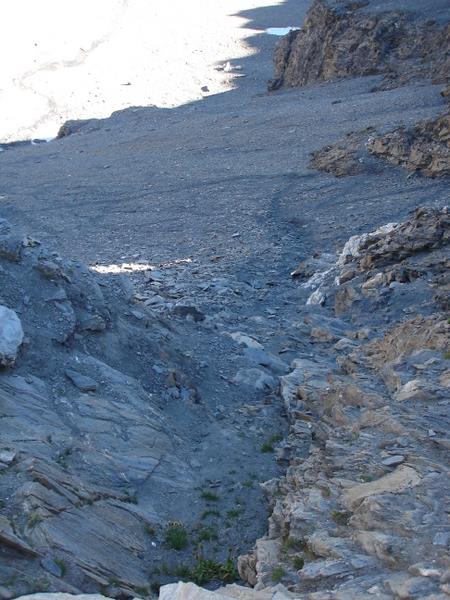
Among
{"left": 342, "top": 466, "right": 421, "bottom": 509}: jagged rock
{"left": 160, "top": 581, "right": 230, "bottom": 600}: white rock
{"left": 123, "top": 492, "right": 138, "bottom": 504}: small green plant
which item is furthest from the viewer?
{"left": 123, "top": 492, "right": 138, "bottom": 504}: small green plant

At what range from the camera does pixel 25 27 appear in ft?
195

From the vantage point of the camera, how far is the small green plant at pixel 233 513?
27.2ft

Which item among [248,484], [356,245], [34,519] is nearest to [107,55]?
[356,245]

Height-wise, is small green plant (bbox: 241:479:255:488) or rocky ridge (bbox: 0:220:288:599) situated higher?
rocky ridge (bbox: 0:220:288:599)

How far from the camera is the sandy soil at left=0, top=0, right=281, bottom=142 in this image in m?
45.7

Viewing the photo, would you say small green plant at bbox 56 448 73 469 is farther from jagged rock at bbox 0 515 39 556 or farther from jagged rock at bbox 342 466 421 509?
jagged rock at bbox 342 466 421 509

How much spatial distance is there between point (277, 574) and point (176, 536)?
171 cm

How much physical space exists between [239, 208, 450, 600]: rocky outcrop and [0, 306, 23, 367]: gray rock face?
122 inches

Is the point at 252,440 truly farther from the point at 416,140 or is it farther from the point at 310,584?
the point at 416,140

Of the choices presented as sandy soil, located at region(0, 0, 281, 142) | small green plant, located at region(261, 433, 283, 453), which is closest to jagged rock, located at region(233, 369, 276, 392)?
small green plant, located at region(261, 433, 283, 453)

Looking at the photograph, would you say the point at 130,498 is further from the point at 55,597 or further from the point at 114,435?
the point at 55,597

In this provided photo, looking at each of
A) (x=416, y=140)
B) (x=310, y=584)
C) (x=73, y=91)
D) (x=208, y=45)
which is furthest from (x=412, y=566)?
(x=208, y=45)

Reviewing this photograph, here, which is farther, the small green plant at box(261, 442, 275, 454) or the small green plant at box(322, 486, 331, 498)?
the small green plant at box(261, 442, 275, 454)

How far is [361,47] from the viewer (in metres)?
34.6
